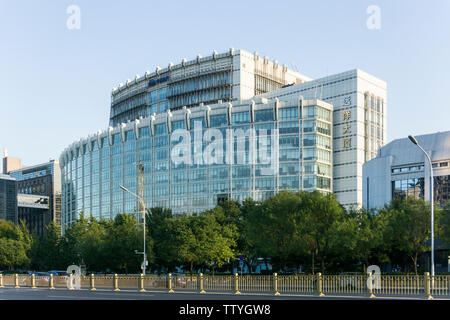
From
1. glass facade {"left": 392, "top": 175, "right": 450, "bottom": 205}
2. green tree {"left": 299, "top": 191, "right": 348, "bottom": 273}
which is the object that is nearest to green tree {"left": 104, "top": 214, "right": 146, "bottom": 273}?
green tree {"left": 299, "top": 191, "right": 348, "bottom": 273}

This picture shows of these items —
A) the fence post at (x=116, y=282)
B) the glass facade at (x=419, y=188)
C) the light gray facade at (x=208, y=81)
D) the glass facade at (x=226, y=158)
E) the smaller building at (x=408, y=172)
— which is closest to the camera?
the fence post at (x=116, y=282)

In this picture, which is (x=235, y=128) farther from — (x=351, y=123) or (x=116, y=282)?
(x=116, y=282)

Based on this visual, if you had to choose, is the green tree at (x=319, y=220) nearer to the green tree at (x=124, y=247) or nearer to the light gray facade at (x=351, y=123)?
the green tree at (x=124, y=247)

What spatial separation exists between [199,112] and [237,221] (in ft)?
155

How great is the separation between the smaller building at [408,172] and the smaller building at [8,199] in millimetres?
112132

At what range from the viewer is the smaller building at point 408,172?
263ft

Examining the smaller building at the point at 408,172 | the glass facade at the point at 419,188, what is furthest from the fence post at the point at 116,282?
the smaller building at the point at 408,172

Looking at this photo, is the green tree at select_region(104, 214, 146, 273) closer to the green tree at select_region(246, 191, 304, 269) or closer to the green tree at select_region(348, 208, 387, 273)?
the green tree at select_region(246, 191, 304, 269)

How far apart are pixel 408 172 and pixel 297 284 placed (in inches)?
2006

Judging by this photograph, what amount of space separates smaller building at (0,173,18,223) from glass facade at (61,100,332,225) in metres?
47.0

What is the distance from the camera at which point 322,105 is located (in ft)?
392

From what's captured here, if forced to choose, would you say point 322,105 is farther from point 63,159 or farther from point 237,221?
point 63,159

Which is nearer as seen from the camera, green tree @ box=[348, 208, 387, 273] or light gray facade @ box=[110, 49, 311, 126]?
green tree @ box=[348, 208, 387, 273]

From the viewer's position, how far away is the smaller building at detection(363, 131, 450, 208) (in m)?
80.2
